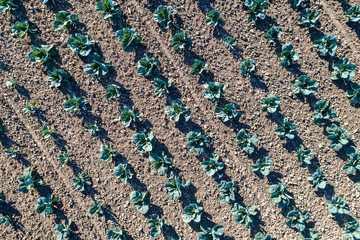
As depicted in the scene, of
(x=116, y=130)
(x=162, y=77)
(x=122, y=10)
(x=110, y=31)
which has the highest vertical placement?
(x=122, y=10)

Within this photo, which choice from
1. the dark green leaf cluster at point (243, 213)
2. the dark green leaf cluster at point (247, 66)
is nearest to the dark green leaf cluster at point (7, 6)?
the dark green leaf cluster at point (247, 66)

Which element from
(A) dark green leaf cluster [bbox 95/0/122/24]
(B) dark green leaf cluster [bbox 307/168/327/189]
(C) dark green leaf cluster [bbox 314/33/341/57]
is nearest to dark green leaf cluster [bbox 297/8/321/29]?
(C) dark green leaf cluster [bbox 314/33/341/57]

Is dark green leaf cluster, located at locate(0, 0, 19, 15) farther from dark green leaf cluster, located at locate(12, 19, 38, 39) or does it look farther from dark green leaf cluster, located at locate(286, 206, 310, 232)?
dark green leaf cluster, located at locate(286, 206, 310, 232)

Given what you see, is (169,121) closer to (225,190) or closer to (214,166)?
(214,166)

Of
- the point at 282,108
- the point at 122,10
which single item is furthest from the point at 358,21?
the point at 122,10

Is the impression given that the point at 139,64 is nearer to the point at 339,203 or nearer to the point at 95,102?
the point at 95,102

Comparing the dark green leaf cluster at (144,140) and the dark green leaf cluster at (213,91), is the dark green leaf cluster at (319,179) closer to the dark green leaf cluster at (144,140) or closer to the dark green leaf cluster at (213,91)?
the dark green leaf cluster at (213,91)
